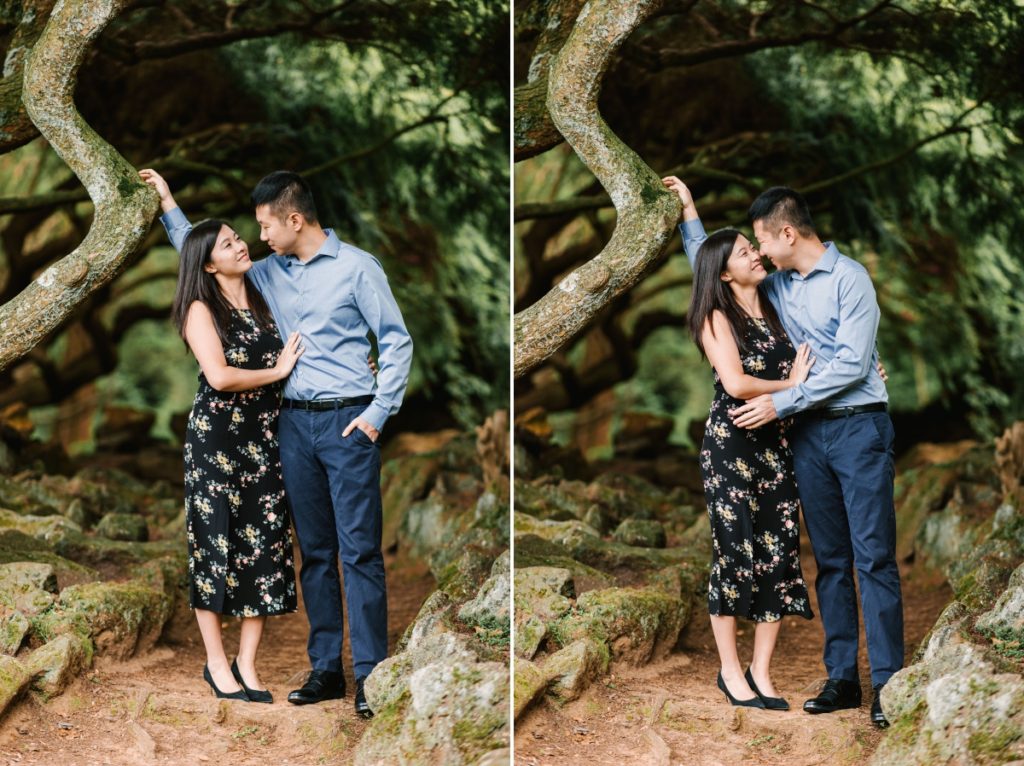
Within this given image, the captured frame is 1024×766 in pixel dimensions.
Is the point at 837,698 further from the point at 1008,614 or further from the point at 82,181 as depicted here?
the point at 82,181

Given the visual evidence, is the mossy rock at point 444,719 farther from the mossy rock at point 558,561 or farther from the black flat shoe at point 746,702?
the black flat shoe at point 746,702

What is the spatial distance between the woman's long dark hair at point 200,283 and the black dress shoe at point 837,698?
7.87ft

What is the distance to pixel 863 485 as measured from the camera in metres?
3.95

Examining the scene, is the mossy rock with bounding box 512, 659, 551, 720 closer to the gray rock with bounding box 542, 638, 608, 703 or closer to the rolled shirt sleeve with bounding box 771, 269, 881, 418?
the gray rock with bounding box 542, 638, 608, 703

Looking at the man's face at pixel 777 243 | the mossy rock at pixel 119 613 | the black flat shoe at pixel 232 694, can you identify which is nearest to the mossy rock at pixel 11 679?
the mossy rock at pixel 119 613

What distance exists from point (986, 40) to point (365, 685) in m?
4.22

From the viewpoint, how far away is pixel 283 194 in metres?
4.09

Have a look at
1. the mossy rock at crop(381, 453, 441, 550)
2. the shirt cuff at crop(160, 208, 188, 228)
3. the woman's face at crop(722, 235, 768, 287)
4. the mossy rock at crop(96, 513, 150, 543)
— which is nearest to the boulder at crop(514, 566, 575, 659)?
the woman's face at crop(722, 235, 768, 287)

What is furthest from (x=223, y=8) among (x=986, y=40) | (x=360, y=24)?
(x=986, y=40)

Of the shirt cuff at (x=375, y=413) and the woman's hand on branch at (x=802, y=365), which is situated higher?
the woman's hand on branch at (x=802, y=365)

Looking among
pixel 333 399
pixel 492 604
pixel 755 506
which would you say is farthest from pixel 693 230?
pixel 492 604

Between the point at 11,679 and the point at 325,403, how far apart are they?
4.97 feet

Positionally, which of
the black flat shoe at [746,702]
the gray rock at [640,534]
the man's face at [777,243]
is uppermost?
the man's face at [777,243]

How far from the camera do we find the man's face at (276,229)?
410cm
